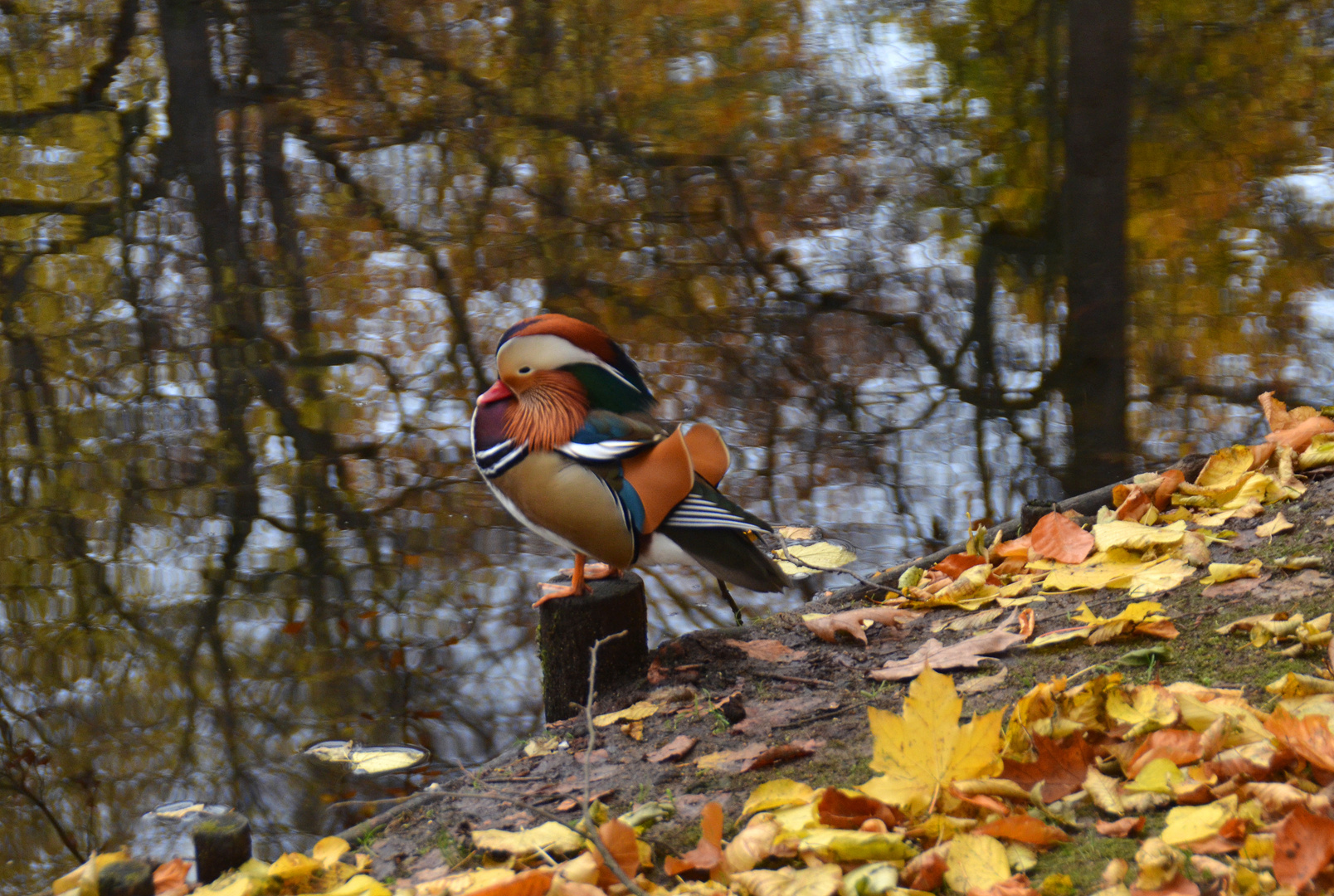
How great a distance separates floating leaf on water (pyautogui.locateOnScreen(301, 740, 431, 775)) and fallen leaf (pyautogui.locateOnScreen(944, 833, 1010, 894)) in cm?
212

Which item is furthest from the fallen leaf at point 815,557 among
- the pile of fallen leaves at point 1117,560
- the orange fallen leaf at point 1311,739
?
the orange fallen leaf at point 1311,739

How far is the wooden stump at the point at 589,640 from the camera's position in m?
2.37

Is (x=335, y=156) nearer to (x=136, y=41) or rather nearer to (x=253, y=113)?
(x=253, y=113)

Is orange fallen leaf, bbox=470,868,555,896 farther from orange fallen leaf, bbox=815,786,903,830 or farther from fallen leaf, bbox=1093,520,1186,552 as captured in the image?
fallen leaf, bbox=1093,520,1186,552

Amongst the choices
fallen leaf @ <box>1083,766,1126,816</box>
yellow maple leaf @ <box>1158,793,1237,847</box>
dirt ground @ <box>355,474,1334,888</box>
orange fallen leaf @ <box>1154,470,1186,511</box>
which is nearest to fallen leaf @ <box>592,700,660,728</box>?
dirt ground @ <box>355,474,1334,888</box>

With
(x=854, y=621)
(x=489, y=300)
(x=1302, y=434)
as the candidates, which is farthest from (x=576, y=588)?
(x=489, y=300)

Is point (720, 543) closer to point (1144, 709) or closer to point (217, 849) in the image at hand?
point (1144, 709)

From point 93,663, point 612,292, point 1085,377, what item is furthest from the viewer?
point 612,292

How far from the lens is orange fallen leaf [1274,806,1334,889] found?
1039mm

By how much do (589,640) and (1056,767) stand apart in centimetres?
120

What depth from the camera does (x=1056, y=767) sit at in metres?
1.46

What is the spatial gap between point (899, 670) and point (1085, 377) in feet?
11.1

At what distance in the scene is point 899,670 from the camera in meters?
2.12

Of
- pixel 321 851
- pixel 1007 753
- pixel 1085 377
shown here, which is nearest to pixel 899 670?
pixel 1007 753
